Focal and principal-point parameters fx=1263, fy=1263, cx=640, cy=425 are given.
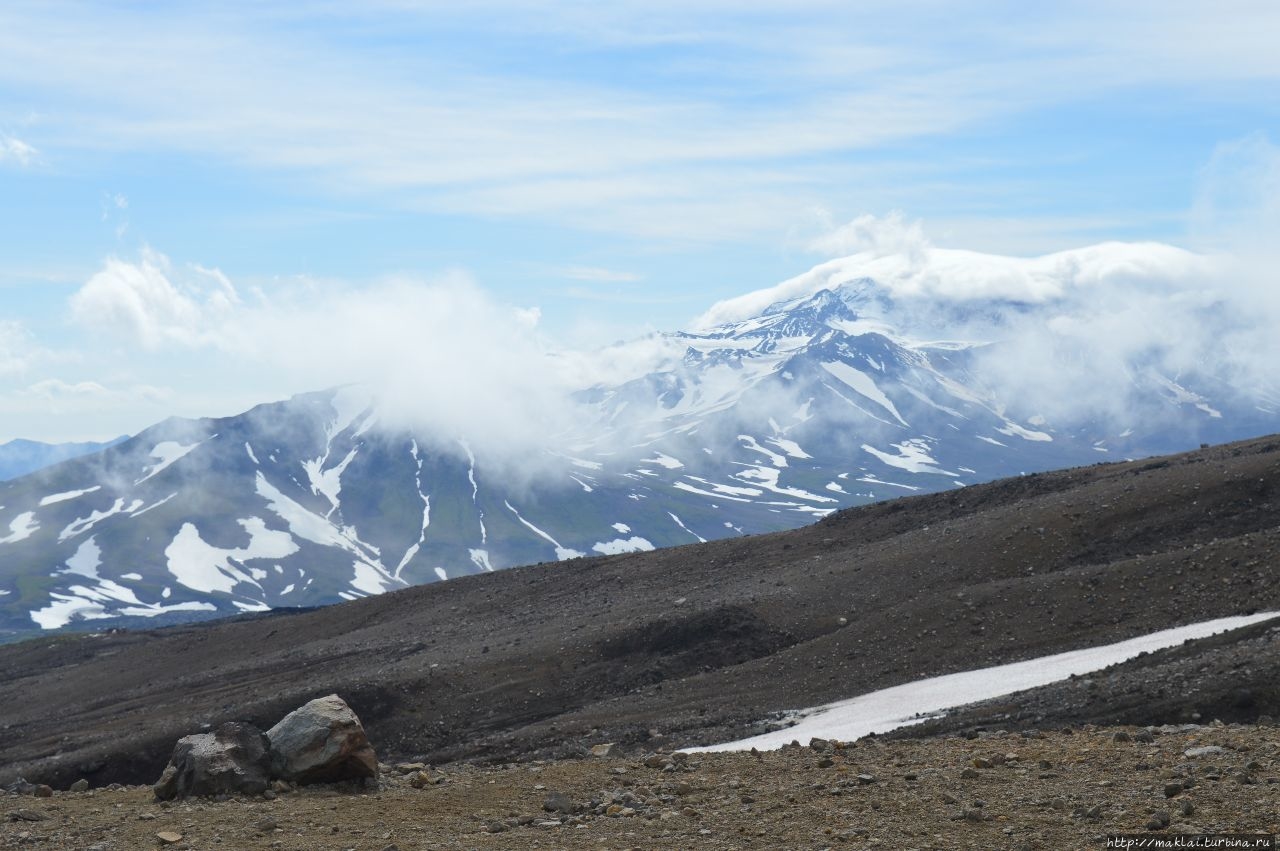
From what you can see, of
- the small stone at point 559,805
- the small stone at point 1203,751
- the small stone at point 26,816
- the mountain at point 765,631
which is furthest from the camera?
the mountain at point 765,631

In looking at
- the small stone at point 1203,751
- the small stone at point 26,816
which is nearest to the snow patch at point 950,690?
the small stone at point 1203,751

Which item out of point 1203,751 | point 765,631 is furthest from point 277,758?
point 765,631

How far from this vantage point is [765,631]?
5403 cm

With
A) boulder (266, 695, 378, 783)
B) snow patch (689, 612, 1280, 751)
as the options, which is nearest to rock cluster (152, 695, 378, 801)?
boulder (266, 695, 378, 783)

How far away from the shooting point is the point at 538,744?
4150cm

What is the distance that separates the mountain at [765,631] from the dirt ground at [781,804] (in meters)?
7.47

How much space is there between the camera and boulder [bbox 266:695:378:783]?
21.1 meters

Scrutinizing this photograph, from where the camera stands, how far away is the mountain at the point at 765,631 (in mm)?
42719

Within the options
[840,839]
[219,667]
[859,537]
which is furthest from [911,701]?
[219,667]

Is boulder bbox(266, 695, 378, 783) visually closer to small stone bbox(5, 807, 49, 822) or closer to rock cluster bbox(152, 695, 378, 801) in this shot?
rock cluster bbox(152, 695, 378, 801)

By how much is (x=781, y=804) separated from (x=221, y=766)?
9770 mm

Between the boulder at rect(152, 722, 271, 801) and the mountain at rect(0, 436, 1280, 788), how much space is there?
16.3m

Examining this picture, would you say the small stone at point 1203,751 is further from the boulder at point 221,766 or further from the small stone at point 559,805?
the boulder at point 221,766

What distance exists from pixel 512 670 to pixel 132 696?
32.2m
